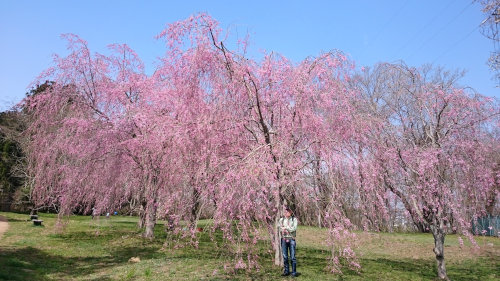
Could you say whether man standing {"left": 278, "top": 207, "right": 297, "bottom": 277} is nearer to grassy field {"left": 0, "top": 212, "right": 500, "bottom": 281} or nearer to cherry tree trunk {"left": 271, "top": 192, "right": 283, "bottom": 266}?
cherry tree trunk {"left": 271, "top": 192, "right": 283, "bottom": 266}

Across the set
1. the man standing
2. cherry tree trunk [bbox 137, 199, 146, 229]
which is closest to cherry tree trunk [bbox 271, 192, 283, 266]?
the man standing

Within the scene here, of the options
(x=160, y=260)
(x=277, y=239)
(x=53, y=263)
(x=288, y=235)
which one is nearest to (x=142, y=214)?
(x=53, y=263)

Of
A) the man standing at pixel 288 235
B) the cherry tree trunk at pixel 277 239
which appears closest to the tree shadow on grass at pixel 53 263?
the cherry tree trunk at pixel 277 239

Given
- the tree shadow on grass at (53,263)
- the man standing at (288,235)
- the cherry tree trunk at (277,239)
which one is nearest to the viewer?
the man standing at (288,235)

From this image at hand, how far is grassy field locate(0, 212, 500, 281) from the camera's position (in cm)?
833

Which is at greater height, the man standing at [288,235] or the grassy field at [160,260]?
the man standing at [288,235]

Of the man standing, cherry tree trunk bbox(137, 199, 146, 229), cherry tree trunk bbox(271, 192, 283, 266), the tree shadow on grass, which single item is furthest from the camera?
cherry tree trunk bbox(137, 199, 146, 229)

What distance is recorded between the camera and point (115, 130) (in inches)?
454

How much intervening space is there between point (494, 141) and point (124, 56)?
1268 cm

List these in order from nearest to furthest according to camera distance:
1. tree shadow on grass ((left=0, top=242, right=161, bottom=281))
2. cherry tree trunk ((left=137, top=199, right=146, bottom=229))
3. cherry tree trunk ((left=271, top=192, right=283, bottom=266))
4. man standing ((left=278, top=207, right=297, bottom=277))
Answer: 1. man standing ((left=278, top=207, right=297, bottom=277))
2. cherry tree trunk ((left=271, top=192, right=283, bottom=266))
3. tree shadow on grass ((left=0, top=242, right=161, bottom=281))
4. cherry tree trunk ((left=137, top=199, right=146, bottom=229))

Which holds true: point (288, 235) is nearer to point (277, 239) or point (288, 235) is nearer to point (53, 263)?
point (277, 239)

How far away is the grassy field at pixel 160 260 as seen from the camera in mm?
8328

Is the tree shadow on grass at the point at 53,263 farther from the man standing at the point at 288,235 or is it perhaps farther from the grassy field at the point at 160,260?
the man standing at the point at 288,235

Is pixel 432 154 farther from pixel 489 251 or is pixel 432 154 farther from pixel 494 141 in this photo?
pixel 489 251
